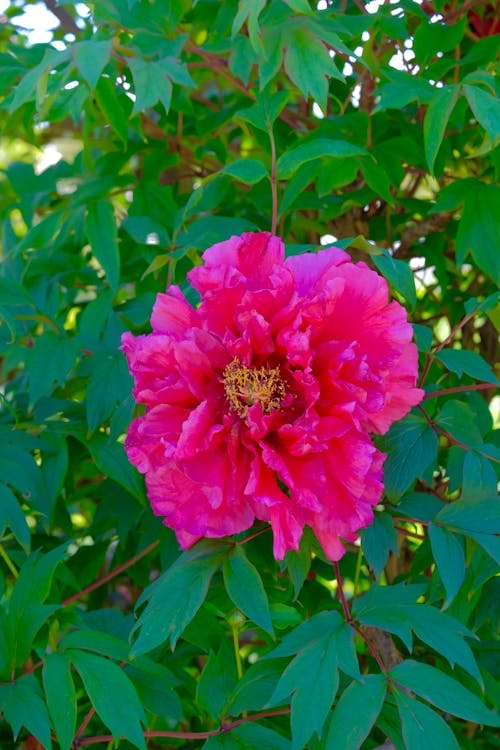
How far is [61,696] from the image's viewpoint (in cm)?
89

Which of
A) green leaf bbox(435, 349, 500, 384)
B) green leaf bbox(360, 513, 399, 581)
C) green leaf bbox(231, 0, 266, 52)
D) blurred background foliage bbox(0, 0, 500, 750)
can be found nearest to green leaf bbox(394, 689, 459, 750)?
blurred background foliage bbox(0, 0, 500, 750)

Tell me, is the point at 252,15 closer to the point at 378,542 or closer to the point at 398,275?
the point at 398,275

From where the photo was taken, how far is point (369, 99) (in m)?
1.42

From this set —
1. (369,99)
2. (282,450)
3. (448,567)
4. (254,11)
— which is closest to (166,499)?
(282,450)

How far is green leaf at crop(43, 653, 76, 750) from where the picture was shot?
879mm

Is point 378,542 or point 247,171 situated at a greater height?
point 247,171

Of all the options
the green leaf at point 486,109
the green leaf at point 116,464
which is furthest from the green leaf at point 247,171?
the green leaf at point 116,464

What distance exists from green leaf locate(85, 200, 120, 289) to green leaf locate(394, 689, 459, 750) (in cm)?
64

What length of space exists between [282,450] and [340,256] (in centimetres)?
19

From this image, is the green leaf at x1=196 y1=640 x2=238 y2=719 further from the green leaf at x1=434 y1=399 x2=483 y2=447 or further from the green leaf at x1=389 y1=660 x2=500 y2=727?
the green leaf at x1=434 y1=399 x2=483 y2=447

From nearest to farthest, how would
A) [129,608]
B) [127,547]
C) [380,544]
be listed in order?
[380,544] → [127,547] → [129,608]

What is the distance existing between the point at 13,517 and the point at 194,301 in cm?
30

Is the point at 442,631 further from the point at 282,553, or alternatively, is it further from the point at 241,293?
the point at 241,293

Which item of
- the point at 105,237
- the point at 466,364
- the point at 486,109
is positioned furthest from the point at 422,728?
the point at 105,237
